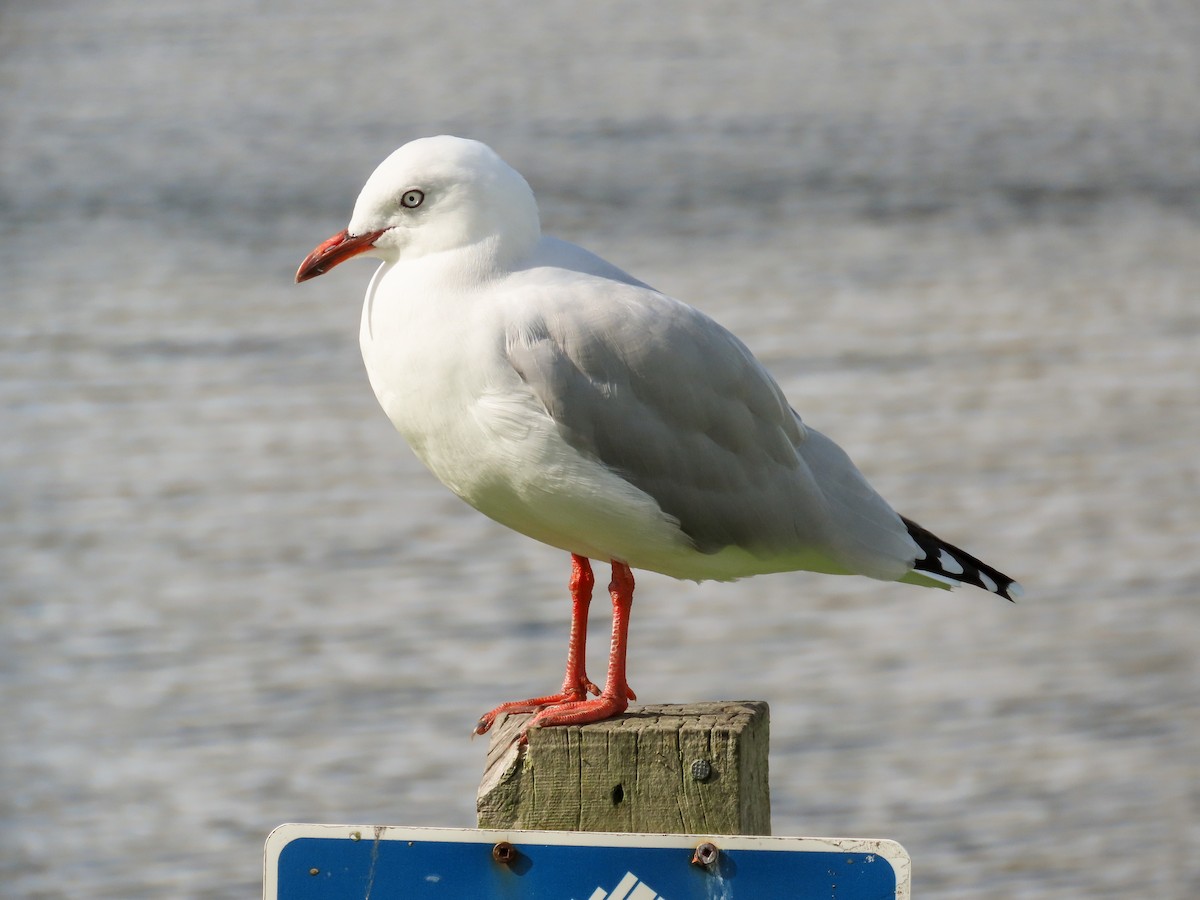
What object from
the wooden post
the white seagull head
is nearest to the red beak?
the white seagull head

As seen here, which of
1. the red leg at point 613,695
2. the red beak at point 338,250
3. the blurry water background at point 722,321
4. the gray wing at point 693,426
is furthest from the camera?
the blurry water background at point 722,321

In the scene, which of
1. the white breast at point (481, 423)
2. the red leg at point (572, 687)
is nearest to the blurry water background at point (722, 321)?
the red leg at point (572, 687)

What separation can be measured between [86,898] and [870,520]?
3.71 metres

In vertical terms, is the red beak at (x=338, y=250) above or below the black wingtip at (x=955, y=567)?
above

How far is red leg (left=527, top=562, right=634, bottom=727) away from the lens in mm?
2612

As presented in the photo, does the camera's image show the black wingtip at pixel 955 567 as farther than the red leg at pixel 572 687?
Yes

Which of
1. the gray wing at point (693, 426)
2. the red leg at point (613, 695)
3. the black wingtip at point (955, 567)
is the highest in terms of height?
the gray wing at point (693, 426)

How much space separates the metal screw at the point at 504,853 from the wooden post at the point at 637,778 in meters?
0.17

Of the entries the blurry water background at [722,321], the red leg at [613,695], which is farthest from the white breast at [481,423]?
the blurry water background at [722,321]

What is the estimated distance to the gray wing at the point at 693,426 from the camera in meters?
2.75

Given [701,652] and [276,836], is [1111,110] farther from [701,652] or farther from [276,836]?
[276,836]

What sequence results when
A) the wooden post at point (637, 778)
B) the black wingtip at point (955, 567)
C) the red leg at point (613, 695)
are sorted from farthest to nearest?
the black wingtip at point (955, 567), the red leg at point (613, 695), the wooden post at point (637, 778)

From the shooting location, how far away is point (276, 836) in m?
2.17

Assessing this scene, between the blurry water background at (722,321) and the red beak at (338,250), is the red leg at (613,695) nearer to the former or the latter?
the red beak at (338,250)
